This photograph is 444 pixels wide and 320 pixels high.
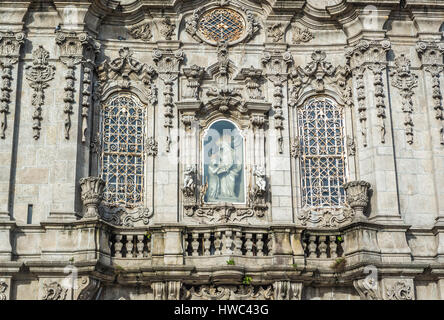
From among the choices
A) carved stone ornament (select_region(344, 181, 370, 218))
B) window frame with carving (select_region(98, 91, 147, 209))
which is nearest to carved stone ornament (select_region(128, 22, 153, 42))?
window frame with carving (select_region(98, 91, 147, 209))

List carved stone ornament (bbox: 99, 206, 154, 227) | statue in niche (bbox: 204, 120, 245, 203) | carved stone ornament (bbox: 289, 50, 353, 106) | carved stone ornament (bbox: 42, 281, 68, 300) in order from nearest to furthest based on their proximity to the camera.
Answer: carved stone ornament (bbox: 42, 281, 68, 300)
carved stone ornament (bbox: 99, 206, 154, 227)
statue in niche (bbox: 204, 120, 245, 203)
carved stone ornament (bbox: 289, 50, 353, 106)

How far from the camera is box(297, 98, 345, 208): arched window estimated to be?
67.5ft

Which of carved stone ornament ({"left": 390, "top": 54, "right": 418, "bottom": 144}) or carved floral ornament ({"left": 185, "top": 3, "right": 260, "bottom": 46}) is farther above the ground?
carved floral ornament ({"left": 185, "top": 3, "right": 260, "bottom": 46})

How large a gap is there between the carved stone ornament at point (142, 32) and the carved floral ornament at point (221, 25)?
0.93m

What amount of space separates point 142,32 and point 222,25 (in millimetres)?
1972

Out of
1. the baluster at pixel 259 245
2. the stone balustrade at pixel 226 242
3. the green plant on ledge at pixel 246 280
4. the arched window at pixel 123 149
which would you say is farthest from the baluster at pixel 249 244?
the arched window at pixel 123 149

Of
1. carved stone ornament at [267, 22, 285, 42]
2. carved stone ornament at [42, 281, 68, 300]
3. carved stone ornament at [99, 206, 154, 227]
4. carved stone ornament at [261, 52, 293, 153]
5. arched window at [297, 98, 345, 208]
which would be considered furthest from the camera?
carved stone ornament at [267, 22, 285, 42]

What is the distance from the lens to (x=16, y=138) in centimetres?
1994

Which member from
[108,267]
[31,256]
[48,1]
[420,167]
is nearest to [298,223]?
[420,167]

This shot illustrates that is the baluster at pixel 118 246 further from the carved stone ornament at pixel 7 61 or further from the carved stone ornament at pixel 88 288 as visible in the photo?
the carved stone ornament at pixel 7 61

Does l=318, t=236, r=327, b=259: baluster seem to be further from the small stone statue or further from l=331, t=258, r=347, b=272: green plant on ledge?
the small stone statue

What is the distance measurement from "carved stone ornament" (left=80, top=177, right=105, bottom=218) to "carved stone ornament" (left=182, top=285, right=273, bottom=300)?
8.77ft

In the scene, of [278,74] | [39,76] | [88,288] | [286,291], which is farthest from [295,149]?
[39,76]

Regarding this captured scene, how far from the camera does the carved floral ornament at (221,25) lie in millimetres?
21469
